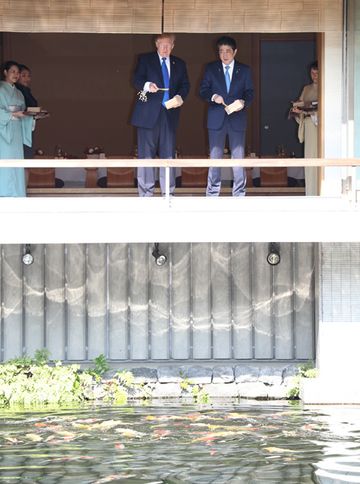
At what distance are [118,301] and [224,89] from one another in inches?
110

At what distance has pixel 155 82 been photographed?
1599cm

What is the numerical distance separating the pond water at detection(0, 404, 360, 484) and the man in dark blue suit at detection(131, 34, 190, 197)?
259 centimetres

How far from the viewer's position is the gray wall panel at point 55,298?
55.6 ft

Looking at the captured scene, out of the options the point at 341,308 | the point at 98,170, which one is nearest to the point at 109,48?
the point at 98,170

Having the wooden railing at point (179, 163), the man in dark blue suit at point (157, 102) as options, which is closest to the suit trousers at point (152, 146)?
the man in dark blue suit at point (157, 102)

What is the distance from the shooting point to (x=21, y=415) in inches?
603

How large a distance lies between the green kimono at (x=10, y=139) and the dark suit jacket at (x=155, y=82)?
1.61 meters

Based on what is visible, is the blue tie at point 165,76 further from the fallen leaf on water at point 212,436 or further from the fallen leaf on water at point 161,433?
the fallen leaf on water at point 212,436

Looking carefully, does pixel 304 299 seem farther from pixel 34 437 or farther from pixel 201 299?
pixel 34 437

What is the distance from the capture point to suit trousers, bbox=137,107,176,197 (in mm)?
15977

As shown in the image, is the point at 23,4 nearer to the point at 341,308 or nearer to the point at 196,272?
the point at 196,272

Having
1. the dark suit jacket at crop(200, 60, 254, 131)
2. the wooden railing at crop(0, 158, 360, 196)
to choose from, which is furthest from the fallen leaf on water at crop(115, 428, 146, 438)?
the dark suit jacket at crop(200, 60, 254, 131)

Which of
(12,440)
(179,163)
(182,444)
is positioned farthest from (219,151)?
(12,440)

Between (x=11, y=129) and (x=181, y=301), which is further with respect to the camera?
(x=181, y=301)
